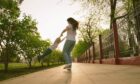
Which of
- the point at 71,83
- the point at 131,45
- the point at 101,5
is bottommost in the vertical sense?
the point at 71,83

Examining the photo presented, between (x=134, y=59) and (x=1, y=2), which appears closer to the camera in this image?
(x=134, y=59)

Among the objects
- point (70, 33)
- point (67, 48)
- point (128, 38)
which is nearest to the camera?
point (70, 33)

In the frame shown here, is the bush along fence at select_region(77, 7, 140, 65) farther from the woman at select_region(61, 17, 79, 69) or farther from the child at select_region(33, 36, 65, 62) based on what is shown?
the child at select_region(33, 36, 65, 62)

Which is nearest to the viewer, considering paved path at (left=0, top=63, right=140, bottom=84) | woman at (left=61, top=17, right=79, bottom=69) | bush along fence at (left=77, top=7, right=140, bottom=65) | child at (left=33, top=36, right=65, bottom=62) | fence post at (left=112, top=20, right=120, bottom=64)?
paved path at (left=0, top=63, right=140, bottom=84)

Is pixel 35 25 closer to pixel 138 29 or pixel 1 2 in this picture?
pixel 1 2

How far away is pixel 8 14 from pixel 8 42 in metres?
4.43

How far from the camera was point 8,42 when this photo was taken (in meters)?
40.5

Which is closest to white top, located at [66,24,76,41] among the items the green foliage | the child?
the child

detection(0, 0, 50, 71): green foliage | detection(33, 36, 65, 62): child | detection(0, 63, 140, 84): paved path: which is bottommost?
detection(0, 63, 140, 84): paved path

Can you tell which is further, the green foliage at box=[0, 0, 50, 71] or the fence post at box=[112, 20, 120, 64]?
the green foliage at box=[0, 0, 50, 71]

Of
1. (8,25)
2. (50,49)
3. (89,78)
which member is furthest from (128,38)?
(8,25)

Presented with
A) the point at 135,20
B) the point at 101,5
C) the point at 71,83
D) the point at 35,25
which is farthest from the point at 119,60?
the point at 35,25

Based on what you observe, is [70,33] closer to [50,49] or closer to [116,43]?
[50,49]

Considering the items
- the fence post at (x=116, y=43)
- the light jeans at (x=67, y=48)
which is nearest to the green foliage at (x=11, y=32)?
the fence post at (x=116, y=43)
